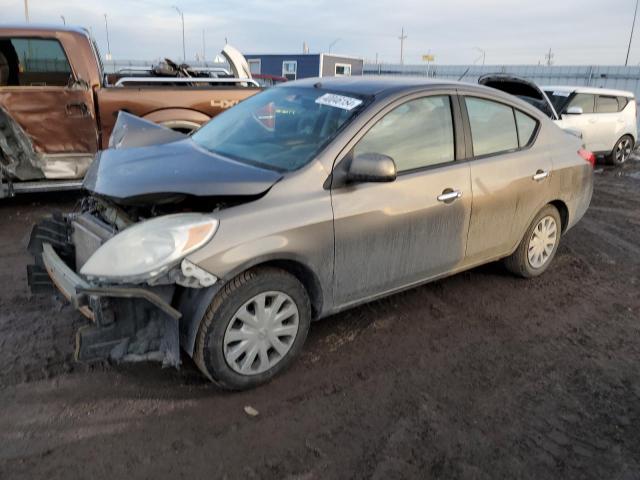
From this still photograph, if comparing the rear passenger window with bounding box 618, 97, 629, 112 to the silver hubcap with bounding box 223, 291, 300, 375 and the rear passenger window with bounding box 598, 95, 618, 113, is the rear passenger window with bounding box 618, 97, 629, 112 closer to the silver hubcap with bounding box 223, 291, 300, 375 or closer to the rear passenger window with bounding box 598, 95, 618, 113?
the rear passenger window with bounding box 598, 95, 618, 113

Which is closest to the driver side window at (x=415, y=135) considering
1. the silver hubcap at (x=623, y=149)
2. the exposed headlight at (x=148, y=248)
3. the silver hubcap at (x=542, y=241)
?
the exposed headlight at (x=148, y=248)

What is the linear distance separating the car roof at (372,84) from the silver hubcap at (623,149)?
9.92 meters

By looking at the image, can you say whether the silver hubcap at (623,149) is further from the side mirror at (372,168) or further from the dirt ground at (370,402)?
the side mirror at (372,168)

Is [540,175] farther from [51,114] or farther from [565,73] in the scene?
[565,73]

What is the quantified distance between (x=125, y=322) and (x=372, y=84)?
2332 millimetres

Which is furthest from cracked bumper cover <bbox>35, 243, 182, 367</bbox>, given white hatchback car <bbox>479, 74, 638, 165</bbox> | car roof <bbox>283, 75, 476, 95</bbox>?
white hatchback car <bbox>479, 74, 638, 165</bbox>

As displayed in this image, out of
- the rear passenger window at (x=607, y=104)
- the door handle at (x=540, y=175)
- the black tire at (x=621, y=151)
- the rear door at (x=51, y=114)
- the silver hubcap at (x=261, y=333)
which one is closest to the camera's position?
the silver hubcap at (x=261, y=333)

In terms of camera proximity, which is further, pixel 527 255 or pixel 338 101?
pixel 527 255

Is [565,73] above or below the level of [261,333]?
above

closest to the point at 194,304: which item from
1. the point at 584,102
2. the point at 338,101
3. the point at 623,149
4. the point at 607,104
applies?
the point at 338,101

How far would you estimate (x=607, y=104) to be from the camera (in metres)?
11.6

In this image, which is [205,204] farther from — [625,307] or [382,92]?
[625,307]

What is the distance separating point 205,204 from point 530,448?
2209mm

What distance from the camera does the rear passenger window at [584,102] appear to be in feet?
35.8
